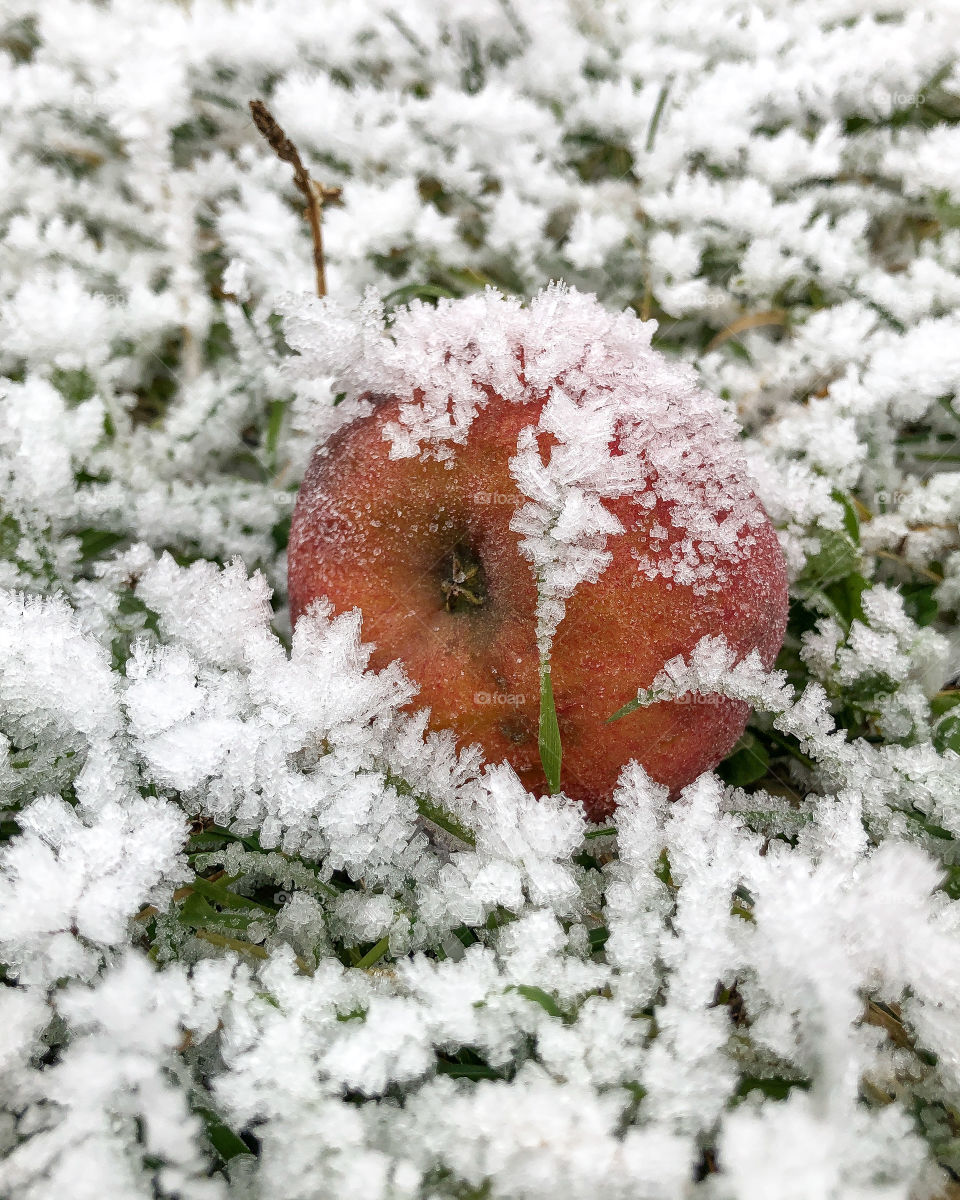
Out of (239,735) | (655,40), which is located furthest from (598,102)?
(239,735)

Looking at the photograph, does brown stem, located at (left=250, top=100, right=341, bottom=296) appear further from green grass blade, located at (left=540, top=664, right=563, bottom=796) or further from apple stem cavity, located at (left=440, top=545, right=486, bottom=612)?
green grass blade, located at (left=540, top=664, right=563, bottom=796)

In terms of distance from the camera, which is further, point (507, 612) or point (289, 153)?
point (289, 153)

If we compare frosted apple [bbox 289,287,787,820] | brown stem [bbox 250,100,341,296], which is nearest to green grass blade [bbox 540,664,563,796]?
frosted apple [bbox 289,287,787,820]

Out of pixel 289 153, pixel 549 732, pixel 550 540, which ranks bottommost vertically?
pixel 549 732

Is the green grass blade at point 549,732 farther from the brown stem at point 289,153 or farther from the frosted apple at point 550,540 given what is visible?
the brown stem at point 289,153

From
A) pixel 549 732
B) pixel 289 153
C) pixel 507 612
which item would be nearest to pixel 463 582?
pixel 507 612

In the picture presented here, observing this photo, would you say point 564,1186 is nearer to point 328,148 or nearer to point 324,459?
point 324,459

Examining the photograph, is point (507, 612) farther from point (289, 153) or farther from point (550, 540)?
point (289, 153)
